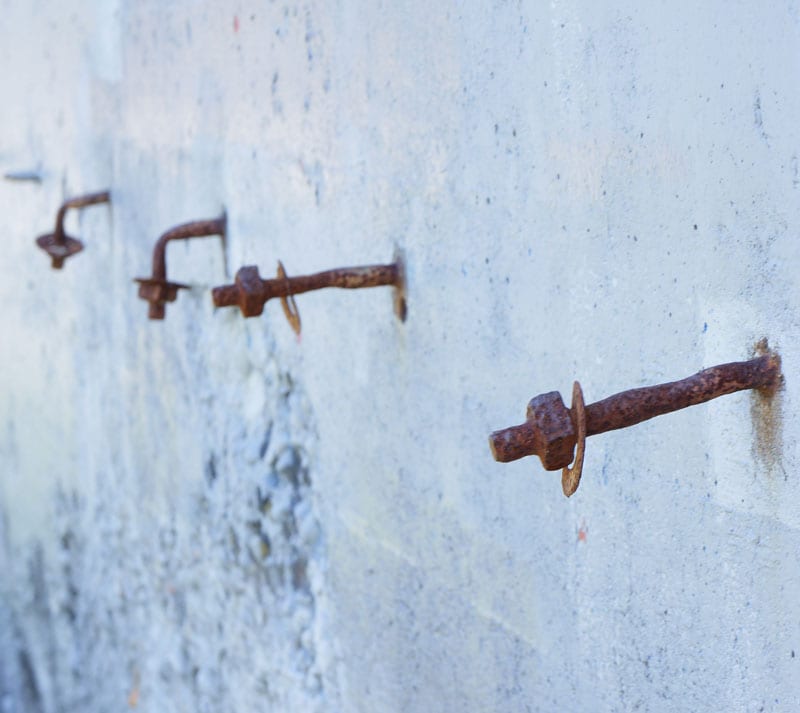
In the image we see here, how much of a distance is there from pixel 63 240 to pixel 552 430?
7.26ft

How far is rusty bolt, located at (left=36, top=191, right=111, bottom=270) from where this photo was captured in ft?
9.09

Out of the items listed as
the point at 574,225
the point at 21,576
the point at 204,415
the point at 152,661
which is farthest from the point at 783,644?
the point at 21,576

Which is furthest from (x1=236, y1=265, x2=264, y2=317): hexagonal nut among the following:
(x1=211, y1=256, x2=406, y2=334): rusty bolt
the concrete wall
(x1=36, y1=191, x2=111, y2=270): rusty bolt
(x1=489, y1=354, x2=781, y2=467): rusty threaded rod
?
(x1=36, y1=191, x2=111, y2=270): rusty bolt

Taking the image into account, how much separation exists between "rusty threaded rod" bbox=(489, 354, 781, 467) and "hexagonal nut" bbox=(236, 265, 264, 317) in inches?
25.9

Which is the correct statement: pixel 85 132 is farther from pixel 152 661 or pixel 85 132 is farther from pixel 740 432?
pixel 740 432

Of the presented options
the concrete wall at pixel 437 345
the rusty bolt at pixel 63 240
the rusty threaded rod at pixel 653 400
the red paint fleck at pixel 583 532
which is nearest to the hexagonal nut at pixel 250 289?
the concrete wall at pixel 437 345

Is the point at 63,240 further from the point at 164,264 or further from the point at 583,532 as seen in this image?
the point at 583,532

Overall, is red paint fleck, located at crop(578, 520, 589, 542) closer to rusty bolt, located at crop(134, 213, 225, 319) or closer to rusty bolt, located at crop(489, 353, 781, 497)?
rusty bolt, located at crop(489, 353, 781, 497)

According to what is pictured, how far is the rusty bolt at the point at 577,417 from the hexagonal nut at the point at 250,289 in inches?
25.9

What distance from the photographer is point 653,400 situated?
931 mm

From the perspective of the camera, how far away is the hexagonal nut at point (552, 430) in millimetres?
893

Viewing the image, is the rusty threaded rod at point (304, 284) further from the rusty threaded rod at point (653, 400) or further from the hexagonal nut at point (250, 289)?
the rusty threaded rod at point (653, 400)

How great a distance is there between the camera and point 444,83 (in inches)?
57.6

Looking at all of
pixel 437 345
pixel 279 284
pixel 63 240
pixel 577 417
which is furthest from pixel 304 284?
pixel 63 240
